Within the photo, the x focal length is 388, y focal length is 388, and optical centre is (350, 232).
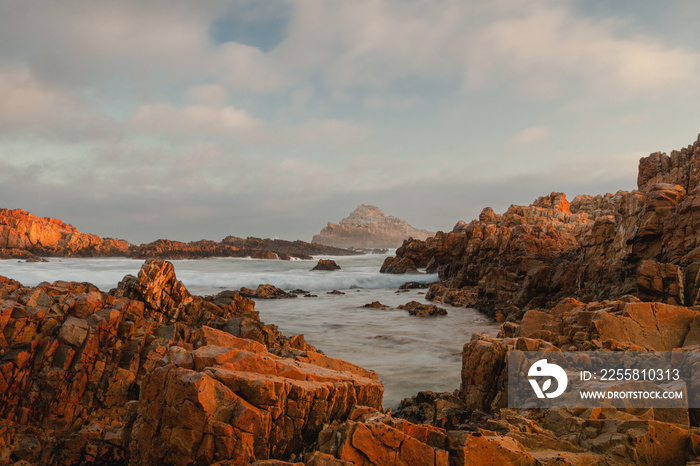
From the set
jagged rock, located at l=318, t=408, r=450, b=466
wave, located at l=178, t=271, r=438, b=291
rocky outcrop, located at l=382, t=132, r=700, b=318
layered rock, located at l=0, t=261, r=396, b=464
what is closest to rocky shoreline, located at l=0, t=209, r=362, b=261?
wave, located at l=178, t=271, r=438, b=291

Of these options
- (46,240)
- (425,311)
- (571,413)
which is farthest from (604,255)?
(46,240)

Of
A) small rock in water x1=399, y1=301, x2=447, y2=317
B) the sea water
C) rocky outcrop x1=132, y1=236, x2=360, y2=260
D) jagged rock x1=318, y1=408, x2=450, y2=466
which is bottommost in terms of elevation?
the sea water

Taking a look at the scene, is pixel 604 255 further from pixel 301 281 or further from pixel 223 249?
pixel 223 249

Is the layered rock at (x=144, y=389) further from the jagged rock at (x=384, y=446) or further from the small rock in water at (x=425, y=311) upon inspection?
the small rock in water at (x=425, y=311)

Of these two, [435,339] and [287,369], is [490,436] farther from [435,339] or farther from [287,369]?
[435,339]

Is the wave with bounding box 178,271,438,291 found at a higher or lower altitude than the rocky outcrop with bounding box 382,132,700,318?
Result: lower

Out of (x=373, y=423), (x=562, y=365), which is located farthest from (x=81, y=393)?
(x=562, y=365)

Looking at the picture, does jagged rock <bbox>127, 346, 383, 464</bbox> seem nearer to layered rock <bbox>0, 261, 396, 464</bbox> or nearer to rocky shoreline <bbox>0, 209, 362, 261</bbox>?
layered rock <bbox>0, 261, 396, 464</bbox>

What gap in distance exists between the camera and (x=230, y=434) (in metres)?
4.19

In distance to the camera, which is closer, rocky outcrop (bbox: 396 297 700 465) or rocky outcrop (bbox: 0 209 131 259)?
rocky outcrop (bbox: 396 297 700 465)

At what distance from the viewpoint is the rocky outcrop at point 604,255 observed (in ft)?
41.2

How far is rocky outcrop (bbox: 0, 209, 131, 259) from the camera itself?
57.0 meters

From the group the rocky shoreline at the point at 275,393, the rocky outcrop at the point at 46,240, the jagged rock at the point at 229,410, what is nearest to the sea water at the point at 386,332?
the rocky shoreline at the point at 275,393

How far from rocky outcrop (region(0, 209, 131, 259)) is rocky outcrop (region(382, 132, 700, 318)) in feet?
186
